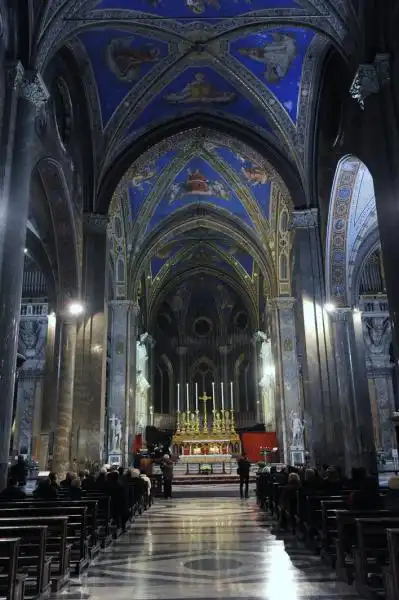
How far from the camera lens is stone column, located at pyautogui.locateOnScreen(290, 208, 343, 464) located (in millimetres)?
14320

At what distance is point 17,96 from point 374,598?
9.65 metres

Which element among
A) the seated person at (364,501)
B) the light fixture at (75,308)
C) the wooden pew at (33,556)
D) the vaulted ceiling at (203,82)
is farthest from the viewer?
the light fixture at (75,308)

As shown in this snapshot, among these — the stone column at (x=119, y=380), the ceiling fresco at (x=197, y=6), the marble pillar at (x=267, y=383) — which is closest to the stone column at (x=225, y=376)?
the marble pillar at (x=267, y=383)

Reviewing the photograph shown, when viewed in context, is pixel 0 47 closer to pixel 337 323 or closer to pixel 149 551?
pixel 149 551

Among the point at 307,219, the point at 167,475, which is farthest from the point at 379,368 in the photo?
the point at 167,475

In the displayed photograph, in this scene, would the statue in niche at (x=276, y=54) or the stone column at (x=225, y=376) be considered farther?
the stone column at (x=225, y=376)

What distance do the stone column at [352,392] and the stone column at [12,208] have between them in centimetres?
905

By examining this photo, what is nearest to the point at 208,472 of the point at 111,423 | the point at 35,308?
the point at 111,423

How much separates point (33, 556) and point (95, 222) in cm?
1201

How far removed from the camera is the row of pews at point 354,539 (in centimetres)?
430

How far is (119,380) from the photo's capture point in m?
21.7

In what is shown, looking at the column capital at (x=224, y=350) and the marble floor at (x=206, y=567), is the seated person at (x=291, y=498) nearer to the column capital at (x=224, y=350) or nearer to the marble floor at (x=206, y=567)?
the marble floor at (x=206, y=567)

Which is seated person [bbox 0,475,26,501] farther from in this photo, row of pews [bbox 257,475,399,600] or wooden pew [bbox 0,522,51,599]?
row of pews [bbox 257,475,399,600]

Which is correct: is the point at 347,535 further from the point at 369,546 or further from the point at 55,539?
the point at 55,539
